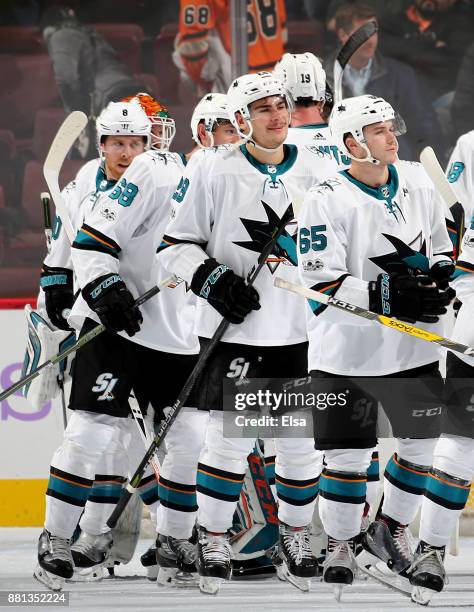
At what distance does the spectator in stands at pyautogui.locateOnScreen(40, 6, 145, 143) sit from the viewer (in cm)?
611

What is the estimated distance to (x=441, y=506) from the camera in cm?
340

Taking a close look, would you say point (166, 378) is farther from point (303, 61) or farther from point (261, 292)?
point (303, 61)

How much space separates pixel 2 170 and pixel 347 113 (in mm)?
2922

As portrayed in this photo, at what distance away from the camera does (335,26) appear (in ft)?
20.3

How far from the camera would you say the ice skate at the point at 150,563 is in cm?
394

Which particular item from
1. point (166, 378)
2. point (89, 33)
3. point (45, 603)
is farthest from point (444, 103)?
point (45, 603)

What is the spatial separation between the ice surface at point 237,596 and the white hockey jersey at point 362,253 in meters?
0.56

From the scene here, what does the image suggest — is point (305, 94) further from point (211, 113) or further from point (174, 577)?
point (174, 577)

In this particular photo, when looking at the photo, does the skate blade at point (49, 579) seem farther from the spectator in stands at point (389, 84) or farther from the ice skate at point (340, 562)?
the spectator in stands at point (389, 84)

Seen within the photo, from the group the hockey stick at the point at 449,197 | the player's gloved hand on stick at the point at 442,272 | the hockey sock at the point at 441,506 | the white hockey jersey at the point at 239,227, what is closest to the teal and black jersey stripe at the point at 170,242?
the white hockey jersey at the point at 239,227

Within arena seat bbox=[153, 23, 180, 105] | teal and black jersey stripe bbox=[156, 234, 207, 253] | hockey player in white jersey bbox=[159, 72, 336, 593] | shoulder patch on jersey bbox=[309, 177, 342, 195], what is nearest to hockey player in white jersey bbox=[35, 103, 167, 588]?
teal and black jersey stripe bbox=[156, 234, 207, 253]

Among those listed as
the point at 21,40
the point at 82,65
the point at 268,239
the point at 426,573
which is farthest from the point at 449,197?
the point at 21,40

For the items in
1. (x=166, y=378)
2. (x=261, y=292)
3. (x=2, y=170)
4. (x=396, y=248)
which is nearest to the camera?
(x=396, y=248)

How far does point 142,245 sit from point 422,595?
1157 mm
